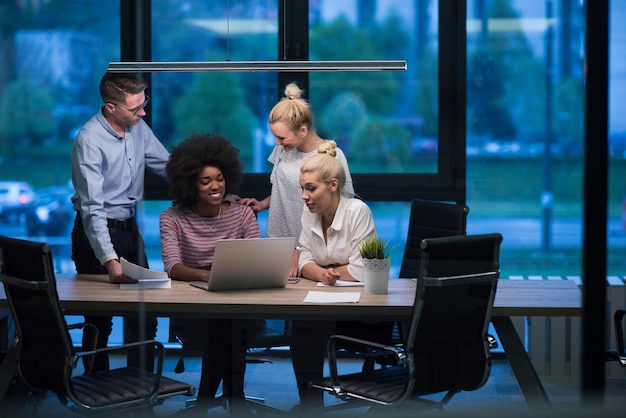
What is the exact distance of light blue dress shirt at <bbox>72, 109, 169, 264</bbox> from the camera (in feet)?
14.1

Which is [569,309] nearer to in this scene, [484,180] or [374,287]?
[374,287]

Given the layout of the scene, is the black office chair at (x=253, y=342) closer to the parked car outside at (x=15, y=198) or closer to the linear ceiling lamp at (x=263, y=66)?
the parked car outside at (x=15, y=198)


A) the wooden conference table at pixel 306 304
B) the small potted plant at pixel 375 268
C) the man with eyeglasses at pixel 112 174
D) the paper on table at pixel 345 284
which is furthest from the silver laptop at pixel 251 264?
the man with eyeglasses at pixel 112 174

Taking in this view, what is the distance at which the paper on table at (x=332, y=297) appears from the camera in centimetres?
383

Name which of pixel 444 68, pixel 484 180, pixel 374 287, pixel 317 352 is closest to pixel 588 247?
pixel 374 287

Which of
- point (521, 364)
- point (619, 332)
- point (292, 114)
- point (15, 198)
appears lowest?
point (521, 364)

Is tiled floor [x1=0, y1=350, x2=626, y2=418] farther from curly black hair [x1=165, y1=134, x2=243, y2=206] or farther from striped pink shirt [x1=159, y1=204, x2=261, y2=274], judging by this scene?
curly black hair [x1=165, y1=134, x2=243, y2=206]

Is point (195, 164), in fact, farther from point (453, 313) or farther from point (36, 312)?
point (453, 313)

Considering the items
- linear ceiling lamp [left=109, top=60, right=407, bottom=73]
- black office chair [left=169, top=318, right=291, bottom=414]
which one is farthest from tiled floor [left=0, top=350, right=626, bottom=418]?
linear ceiling lamp [left=109, top=60, right=407, bottom=73]

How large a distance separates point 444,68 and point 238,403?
1994 millimetres

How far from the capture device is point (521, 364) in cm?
400

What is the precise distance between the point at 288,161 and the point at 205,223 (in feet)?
1.95

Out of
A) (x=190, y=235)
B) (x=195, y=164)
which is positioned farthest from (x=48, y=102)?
(x=190, y=235)

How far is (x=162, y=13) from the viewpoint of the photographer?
4.56m
